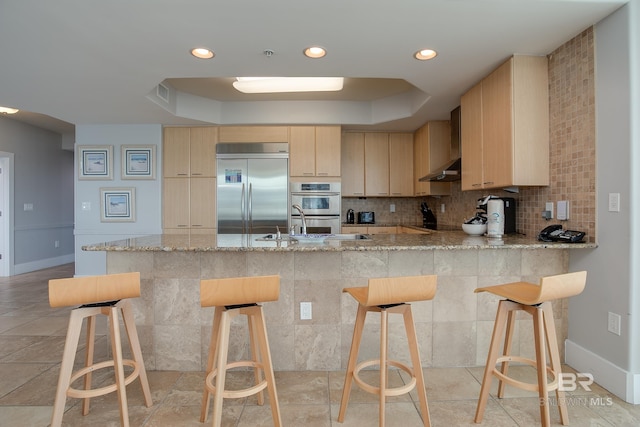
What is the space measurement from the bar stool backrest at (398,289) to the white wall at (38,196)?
6.56 meters

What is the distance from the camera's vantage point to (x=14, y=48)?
8.29ft

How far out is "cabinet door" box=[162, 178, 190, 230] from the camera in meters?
4.61

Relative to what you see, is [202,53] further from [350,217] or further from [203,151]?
[350,217]

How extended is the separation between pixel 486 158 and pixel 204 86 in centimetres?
309

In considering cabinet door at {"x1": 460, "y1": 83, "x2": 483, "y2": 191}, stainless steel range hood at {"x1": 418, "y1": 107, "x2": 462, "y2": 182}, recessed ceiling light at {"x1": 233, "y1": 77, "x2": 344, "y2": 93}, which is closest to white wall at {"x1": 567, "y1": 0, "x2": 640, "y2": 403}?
cabinet door at {"x1": 460, "y1": 83, "x2": 483, "y2": 191}

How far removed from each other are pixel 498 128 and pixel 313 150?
241 centimetres

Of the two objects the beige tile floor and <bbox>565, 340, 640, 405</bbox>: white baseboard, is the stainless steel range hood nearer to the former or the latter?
<bbox>565, 340, 640, 405</bbox>: white baseboard

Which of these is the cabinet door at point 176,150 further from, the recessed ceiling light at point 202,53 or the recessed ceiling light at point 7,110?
the recessed ceiling light at point 7,110

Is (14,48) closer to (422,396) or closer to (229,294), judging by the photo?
(229,294)

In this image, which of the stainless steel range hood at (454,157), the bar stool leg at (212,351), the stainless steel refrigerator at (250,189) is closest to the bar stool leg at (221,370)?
the bar stool leg at (212,351)

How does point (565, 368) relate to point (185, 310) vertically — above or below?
below

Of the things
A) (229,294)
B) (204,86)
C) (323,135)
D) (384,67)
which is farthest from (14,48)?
(323,135)

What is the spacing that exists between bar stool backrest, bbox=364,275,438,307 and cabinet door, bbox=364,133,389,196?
348 centimetres

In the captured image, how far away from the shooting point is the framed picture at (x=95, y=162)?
4.63 meters
